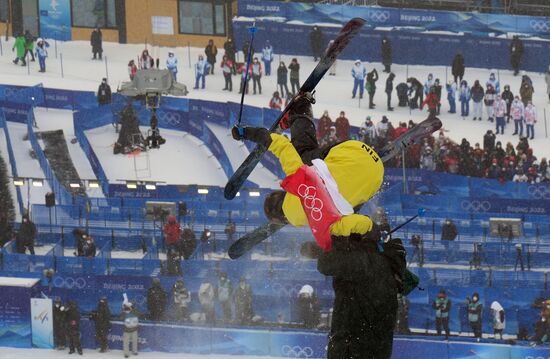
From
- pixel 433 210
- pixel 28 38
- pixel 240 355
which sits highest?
pixel 28 38

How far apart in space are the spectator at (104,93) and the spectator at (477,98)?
995 cm

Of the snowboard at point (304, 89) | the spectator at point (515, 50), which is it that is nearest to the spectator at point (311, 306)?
the snowboard at point (304, 89)

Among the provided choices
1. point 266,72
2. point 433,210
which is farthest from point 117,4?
point 433,210

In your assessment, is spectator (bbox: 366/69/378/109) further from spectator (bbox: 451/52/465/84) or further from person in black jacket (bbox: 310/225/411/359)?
person in black jacket (bbox: 310/225/411/359)

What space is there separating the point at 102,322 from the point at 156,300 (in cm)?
105

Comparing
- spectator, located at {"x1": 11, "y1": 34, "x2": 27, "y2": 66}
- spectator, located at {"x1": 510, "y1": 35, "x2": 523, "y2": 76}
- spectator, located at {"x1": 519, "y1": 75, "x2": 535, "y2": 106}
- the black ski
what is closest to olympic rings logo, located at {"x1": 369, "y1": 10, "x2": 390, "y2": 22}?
spectator, located at {"x1": 510, "y1": 35, "x2": 523, "y2": 76}

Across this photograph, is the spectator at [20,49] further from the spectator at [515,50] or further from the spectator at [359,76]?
the spectator at [515,50]

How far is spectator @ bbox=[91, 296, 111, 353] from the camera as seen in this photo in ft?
69.6

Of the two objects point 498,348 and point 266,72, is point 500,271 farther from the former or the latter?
point 266,72

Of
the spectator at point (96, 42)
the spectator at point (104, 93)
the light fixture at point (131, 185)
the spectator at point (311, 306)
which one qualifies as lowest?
the spectator at point (311, 306)

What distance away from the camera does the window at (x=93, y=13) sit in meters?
41.2

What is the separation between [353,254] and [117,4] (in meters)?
34.7

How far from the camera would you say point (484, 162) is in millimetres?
26469

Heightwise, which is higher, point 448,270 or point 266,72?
point 266,72
